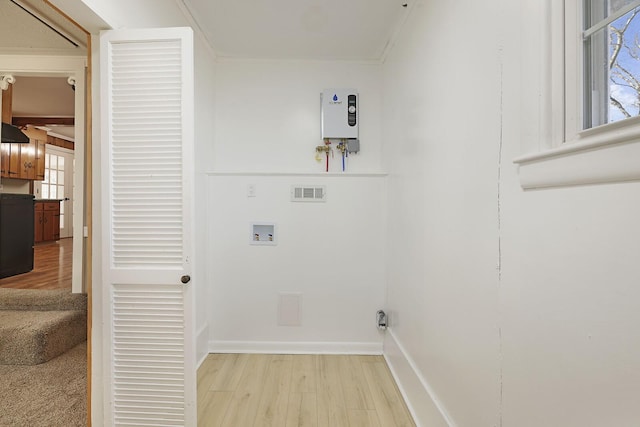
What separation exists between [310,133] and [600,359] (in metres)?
2.42

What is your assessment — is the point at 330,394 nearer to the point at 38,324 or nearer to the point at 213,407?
the point at 213,407

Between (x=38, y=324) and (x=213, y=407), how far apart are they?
59.5 inches

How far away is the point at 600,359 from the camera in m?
0.66

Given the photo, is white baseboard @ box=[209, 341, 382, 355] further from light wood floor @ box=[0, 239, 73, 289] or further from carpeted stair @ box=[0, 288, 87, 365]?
light wood floor @ box=[0, 239, 73, 289]

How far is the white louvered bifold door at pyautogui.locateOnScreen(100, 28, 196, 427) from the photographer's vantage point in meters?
1.47

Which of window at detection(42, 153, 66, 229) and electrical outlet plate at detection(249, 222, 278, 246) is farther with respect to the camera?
window at detection(42, 153, 66, 229)

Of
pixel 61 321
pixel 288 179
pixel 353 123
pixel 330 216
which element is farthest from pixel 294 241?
pixel 61 321

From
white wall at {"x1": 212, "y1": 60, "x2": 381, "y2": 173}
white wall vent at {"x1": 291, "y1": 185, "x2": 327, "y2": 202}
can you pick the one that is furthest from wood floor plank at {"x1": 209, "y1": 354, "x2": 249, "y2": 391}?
white wall at {"x1": 212, "y1": 60, "x2": 381, "y2": 173}

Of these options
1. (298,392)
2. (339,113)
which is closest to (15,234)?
(298,392)

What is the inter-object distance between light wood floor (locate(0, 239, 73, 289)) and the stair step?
0.79m

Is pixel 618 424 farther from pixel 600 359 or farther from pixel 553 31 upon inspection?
pixel 553 31

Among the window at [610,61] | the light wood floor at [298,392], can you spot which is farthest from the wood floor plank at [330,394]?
the window at [610,61]

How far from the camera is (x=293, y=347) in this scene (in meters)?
2.59

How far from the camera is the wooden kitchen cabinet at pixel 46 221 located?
22.2 feet
